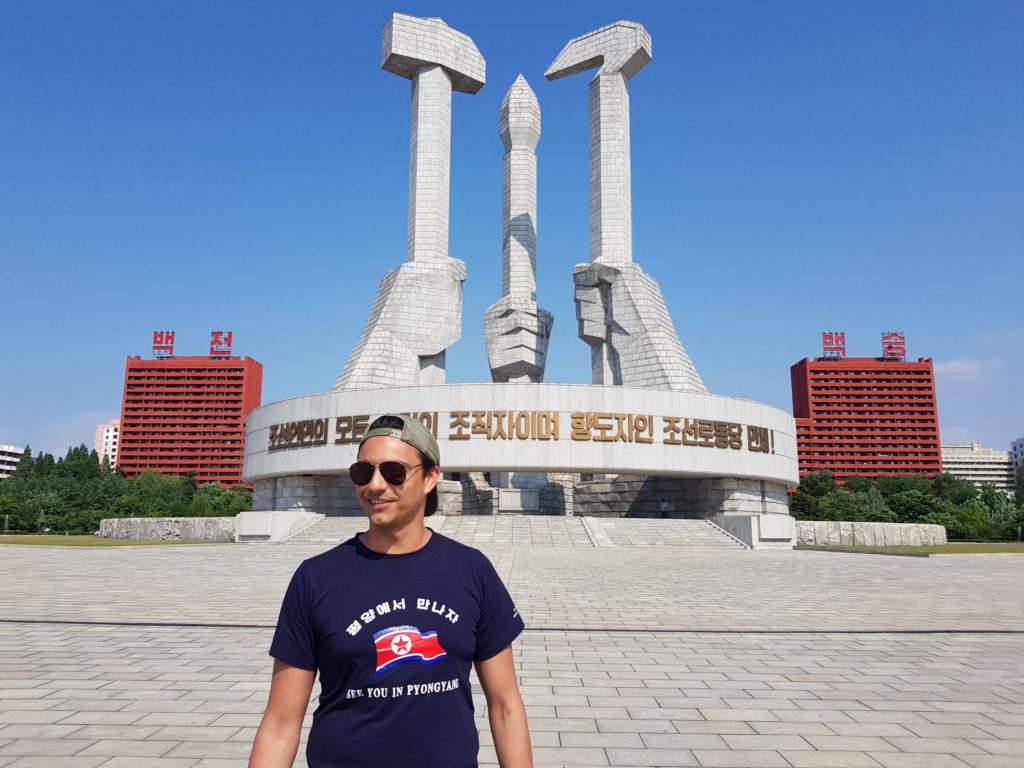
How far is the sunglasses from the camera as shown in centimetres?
239

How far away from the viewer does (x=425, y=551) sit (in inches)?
92.7

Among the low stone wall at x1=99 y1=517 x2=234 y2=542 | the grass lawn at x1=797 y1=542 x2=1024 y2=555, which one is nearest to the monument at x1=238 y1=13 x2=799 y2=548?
the low stone wall at x1=99 y1=517 x2=234 y2=542

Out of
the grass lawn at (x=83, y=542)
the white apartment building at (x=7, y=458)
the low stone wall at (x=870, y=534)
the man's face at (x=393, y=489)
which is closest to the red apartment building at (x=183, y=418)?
the white apartment building at (x=7, y=458)

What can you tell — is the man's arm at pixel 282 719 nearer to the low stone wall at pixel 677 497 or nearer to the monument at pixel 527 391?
the monument at pixel 527 391

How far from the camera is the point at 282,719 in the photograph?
7.16ft

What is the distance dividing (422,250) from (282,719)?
4130cm

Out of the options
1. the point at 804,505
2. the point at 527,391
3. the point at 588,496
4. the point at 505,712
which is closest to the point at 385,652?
the point at 505,712

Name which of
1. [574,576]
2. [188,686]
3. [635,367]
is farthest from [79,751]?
[635,367]

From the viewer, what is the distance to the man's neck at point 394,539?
2352 mm

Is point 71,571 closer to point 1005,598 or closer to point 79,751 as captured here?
point 79,751

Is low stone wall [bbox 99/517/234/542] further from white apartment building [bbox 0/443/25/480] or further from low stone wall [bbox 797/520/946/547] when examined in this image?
white apartment building [bbox 0/443/25/480]

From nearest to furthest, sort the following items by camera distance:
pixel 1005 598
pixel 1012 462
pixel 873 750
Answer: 1. pixel 873 750
2. pixel 1005 598
3. pixel 1012 462

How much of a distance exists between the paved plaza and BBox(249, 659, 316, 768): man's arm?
94.3 inches

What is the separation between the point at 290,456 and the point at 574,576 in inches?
947
